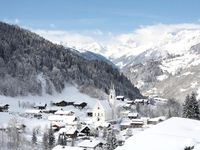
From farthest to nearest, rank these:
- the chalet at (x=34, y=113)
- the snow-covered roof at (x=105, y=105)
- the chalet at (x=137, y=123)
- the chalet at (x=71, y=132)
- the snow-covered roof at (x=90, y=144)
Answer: the chalet at (x=34, y=113) < the snow-covered roof at (x=105, y=105) < the chalet at (x=137, y=123) < the chalet at (x=71, y=132) < the snow-covered roof at (x=90, y=144)

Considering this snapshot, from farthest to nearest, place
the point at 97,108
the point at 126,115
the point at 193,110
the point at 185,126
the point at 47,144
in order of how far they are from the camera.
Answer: the point at 126,115
the point at 97,108
the point at 47,144
the point at 193,110
the point at 185,126

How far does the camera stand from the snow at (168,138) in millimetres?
25078

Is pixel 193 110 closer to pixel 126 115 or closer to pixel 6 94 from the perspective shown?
pixel 126 115

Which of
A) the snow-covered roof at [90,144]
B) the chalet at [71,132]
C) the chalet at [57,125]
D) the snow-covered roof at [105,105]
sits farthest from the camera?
the snow-covered roof at [105,105]

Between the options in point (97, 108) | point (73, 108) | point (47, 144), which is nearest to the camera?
point (47, 144)

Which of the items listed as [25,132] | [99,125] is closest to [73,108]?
[99,125]

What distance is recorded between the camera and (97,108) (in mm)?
149875

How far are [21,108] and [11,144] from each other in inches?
2991

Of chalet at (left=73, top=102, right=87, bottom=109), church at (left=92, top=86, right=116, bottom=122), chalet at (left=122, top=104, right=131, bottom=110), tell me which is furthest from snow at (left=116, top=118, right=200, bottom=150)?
chalet at (left=122, top=104, right=131, bottom=110)

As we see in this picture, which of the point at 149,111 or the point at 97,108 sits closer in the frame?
the point at 97,108

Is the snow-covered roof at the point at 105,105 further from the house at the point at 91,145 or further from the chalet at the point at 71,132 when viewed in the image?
the house at the point at 91,145

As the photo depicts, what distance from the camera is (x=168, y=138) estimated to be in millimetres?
26000

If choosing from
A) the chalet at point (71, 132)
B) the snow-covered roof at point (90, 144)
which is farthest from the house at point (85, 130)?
the snow-covered roof at point (90, 144)

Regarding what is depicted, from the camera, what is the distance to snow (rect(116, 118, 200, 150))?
2508cm
